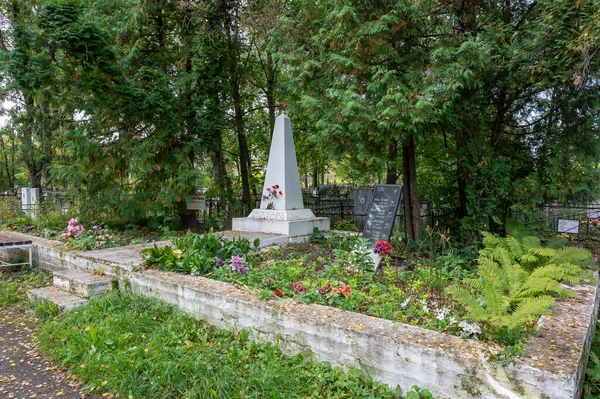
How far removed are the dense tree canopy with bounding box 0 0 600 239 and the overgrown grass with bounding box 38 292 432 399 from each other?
152 inches

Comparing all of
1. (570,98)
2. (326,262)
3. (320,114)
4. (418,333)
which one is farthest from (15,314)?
(570,98)

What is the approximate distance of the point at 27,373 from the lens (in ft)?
10.6

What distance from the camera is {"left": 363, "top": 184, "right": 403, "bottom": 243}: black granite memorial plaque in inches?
216

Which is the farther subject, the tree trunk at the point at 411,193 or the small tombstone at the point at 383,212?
A: the tree trunk at the point at 411,193

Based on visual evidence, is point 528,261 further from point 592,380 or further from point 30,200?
point 30,200

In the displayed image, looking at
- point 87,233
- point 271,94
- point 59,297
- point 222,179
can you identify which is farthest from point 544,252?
point 271,94

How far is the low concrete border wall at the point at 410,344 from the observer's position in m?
2.21

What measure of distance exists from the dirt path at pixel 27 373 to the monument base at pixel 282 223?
4.13m

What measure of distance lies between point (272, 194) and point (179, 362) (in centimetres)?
491

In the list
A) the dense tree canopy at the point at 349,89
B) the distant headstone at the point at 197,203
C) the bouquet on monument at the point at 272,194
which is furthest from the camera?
the distant headstone at the point at 197,203

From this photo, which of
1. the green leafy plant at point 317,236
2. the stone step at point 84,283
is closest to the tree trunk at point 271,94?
the green leafy plant at point 317,236

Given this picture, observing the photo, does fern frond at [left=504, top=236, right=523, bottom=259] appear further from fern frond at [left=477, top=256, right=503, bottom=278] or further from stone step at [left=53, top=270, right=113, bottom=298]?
stone step at [left=53, top=270, right=113, bottom=298]

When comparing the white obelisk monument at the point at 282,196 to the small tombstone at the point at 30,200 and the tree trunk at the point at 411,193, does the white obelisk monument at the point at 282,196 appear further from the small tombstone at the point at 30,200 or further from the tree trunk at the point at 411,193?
the small tombstone at the point at 30,200

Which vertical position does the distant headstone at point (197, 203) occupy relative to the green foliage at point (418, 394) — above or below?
above
